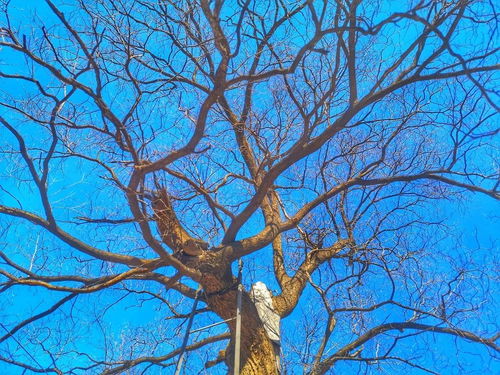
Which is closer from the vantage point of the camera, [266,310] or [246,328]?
[246,328]

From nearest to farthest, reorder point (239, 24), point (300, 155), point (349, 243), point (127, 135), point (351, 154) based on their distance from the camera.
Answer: point (239, 24) < point (127, 135) < point (300, 155) < point (351, 154) < point (349, 243)

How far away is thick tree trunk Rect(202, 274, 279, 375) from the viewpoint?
396 cm

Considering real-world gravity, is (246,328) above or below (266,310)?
below

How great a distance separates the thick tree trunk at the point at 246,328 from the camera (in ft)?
13.0

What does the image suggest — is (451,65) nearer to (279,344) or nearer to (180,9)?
(180,9)

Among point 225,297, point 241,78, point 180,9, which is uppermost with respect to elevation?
point 180,9

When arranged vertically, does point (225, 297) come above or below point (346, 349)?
above

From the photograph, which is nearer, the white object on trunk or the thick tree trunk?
the thick tree trunk

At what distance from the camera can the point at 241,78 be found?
11.8 feet

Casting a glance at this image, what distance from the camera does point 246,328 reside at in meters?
4.08

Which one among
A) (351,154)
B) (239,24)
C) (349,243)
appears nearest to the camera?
(239,24)

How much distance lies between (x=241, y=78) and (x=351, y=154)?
2.08 meters

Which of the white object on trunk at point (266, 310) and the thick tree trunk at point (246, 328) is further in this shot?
the white object on trunk at point (266, 310)

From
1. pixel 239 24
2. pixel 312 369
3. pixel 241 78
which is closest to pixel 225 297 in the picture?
pixel 312 369
